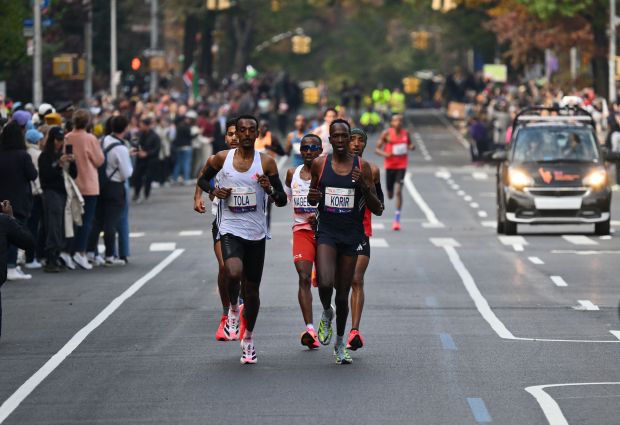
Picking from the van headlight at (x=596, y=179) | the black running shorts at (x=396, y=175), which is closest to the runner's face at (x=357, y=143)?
the van headlight at (x=596, y=179)

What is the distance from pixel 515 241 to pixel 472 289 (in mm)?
8014

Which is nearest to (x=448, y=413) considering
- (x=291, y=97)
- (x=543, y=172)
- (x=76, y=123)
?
(x=76, y=123)

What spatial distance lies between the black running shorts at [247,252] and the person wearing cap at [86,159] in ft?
28.8

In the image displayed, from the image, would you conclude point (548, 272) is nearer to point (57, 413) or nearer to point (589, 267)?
point (589, 267)

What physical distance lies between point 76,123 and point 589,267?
6.24 meters

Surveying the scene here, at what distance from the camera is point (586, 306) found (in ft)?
61.4

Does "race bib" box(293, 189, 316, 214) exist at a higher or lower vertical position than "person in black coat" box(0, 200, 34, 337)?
higher

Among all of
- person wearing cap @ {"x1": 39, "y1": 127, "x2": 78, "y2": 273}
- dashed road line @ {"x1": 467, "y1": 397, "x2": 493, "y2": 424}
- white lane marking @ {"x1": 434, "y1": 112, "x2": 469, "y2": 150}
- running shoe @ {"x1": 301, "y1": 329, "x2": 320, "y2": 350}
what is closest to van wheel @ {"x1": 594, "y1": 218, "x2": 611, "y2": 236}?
person wearing cap @ {"x1": 39, "y1": 127, "x2": 78, "y2": 273}

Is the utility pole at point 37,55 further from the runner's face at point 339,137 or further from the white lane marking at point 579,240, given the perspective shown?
the runner's face at point 339,137

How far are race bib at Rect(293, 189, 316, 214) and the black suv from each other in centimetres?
1380

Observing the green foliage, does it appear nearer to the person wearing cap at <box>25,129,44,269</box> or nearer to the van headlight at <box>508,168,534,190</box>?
the van headlight at <box>508,168,534,190</box>

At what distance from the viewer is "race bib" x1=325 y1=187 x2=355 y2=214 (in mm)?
14492

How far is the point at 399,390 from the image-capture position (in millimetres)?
12883

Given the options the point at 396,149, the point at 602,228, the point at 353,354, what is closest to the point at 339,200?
the point at 353,354
